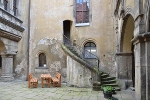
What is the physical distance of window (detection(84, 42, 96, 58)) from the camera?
13.5 metres

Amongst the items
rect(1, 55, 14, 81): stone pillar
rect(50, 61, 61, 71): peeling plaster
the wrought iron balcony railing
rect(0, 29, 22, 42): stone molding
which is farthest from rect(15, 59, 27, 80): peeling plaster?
the wrought iron balcony railing

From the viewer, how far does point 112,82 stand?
10.7 m

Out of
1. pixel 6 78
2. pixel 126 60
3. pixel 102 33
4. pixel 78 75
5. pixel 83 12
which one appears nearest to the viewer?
pixel 126 60

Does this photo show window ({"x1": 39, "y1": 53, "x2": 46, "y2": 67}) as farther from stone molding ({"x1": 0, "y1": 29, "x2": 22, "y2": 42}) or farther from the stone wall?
the stone wall

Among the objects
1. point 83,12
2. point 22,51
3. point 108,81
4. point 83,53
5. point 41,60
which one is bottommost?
point 108,81

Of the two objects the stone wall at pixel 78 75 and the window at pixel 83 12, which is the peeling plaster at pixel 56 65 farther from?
the window at pixel 83 12

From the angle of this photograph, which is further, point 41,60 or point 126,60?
point 41,60

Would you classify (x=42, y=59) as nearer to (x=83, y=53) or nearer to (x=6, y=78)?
(x=6, y=78)

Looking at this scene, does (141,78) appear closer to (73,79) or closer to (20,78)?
(73,79)

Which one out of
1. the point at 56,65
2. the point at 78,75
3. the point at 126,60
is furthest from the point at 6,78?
Answer: the point at 126,60

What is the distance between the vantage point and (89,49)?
44.9 ft

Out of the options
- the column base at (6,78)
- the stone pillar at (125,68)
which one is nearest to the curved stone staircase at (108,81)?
the stone pillar at (125,68)

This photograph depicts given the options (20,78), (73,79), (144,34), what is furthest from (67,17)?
(144,34)

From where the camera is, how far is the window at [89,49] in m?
13.5
